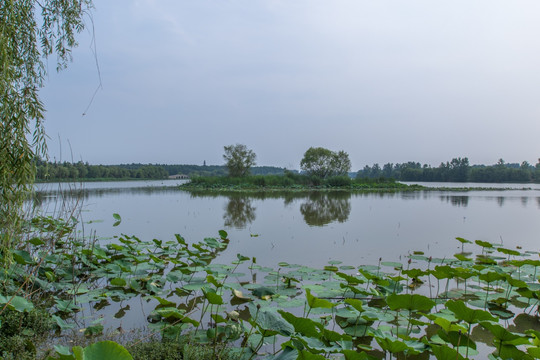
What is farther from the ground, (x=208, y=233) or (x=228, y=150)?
(x=228, y=150)

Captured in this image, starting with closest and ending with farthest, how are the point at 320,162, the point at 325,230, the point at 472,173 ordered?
the point at 325,230 → the point at 320,162 → the point at 472,173

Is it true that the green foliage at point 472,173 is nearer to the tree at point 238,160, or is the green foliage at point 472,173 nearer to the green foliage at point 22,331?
the tree at point 238,160

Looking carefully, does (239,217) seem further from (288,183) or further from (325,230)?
(288,183)

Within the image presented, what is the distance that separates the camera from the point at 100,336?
2627 millimetres

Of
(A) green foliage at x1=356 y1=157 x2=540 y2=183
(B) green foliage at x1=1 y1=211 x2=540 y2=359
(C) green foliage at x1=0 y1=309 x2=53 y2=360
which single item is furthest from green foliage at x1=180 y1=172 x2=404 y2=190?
(C) green foliage at x1=0 y1=309 x2=53 y2=360

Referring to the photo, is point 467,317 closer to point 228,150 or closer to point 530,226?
point 530,226

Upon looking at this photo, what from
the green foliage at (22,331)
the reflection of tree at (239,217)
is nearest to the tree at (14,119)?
the green foliage at (22,331)

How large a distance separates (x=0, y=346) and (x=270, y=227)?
20.3 ft

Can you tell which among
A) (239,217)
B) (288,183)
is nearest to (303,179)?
(288,183)

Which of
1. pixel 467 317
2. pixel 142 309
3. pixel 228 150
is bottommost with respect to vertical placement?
pixel 142 309

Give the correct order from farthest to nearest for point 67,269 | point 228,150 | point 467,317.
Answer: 1. point 228,150
2. point 67,269
3. point 467,317

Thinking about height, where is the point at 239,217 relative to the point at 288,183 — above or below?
below

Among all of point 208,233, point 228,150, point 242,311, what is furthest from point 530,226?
point 228,150

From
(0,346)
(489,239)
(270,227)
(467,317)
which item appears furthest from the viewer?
(270,227)
